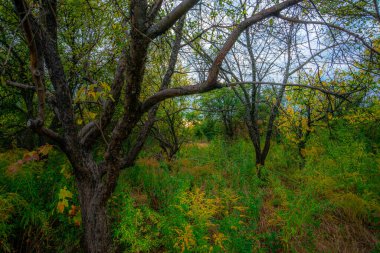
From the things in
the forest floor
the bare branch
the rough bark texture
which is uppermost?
the bare branch

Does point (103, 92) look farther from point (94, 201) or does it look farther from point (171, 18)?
point (94, 201)

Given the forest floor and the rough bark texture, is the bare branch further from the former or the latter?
the forest floor

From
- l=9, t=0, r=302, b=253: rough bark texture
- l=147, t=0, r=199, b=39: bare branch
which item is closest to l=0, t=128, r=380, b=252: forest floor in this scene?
l=9, t=0, r=302, b=253: rough bark texture

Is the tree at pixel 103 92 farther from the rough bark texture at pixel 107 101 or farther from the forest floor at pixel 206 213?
the forest floor at pixel 206 213

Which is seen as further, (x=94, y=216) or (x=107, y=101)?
(x=94, y=216)

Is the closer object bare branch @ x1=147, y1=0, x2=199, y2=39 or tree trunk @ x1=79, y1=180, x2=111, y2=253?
bare branch @ x1=147, y1=0, x2=199, y2=39

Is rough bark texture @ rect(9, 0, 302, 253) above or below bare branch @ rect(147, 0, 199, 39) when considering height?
below

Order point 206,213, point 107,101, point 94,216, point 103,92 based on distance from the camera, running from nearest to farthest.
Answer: point 103,92 → point 107,101 → point 94,216 → point 206,213

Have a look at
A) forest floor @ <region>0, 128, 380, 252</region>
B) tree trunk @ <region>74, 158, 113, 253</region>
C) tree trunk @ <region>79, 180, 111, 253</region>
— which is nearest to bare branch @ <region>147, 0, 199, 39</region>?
tree trunk @ <region>74, 158, 113, 253</region>

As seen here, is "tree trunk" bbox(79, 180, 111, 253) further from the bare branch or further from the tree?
the bare branch

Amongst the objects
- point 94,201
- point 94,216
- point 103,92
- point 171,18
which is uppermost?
point 171,18

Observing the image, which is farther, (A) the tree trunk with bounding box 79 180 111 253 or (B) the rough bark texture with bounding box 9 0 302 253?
(A) the tree trunk with bounding box 79 180 111 253

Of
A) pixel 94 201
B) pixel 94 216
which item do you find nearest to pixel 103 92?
pixel 94 201

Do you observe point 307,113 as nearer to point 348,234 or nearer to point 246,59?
point 246,59
